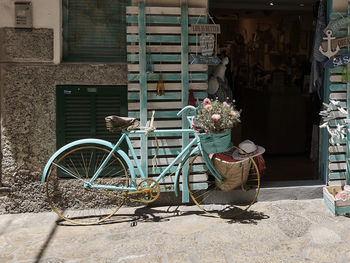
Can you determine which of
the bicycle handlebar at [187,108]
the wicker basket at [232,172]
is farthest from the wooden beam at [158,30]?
the wicker basket at [232,172]

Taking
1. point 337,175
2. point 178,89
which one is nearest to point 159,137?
point 178,89

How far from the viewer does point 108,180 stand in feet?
19.5

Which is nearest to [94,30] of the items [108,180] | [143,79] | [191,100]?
[143,79]

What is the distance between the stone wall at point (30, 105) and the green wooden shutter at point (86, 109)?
0.30 feet

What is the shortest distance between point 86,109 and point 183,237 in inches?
92.7

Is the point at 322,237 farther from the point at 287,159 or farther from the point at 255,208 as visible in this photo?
the point at 287,159

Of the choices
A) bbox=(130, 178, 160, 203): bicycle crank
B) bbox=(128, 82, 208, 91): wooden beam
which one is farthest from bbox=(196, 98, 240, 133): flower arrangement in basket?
bbox=(130, 178, 160, 203): bicycle crank

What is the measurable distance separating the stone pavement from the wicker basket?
16.1 inches

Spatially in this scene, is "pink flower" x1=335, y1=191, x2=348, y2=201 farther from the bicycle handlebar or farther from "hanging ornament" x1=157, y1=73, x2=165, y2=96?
"hanging ornament" x1=157, y1=73, x2=165, y2=96

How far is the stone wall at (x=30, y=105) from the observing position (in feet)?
18.5

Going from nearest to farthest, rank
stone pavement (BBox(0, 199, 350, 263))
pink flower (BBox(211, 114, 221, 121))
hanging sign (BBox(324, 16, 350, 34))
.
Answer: stone pavement (BBox(0, 199, 350, 263))
pink flower (BBox(211, 114, 221, 121))
hanging sign (BBox(324, 16, 350, 34))

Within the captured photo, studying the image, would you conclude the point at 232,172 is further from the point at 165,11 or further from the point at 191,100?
the point at 165,11

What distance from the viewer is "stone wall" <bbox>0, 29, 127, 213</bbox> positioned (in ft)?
18.5

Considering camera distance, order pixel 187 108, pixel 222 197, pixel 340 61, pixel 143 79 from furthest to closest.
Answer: pixel 222 197
pixel 340 61
pixel 143 79
pixel 187 108
